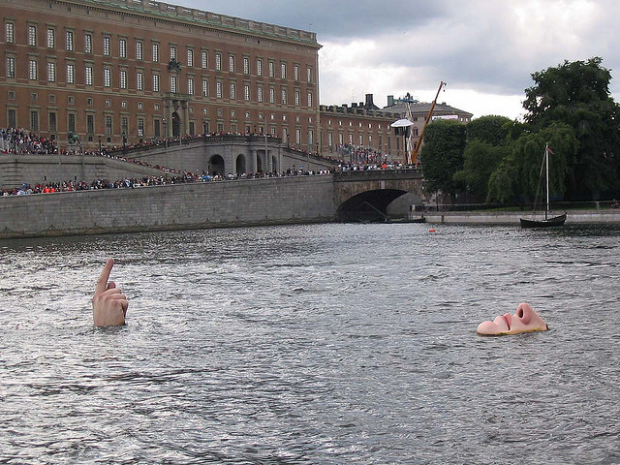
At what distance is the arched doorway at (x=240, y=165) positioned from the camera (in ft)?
298

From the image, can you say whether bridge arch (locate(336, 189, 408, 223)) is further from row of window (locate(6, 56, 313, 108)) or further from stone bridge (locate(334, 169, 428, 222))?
row of window (locate(6, 56, 313, 108))

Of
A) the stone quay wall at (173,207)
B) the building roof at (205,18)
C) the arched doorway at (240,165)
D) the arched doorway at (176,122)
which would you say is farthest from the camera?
the arched doorway at (176,122)

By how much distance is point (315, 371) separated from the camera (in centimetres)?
1673

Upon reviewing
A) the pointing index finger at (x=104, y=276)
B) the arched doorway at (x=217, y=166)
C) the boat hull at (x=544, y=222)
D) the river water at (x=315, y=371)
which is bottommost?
the river water at (x=315, y=371)

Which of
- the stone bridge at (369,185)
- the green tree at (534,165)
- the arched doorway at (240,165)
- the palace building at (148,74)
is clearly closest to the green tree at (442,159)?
the stone bridge at (369,185)

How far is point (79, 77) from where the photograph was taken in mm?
87062

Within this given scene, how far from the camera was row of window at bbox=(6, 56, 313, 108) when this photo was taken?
83.2m

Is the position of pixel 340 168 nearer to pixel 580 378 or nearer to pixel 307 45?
pixel 307 45

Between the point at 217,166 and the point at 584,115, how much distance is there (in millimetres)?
31156

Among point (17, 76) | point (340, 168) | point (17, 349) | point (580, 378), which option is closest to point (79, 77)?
point (17, 76)

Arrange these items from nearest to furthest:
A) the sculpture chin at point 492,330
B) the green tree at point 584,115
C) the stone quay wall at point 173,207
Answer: the sculpture chin at point 492,330
the stone quay wall at point 173,207
the green tree at point 584,115

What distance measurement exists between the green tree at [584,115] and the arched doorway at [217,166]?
84.3ft

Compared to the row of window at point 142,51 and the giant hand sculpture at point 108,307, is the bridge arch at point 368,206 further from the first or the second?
the giant hand sculpture at point 108,307

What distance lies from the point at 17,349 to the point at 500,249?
2775cm
